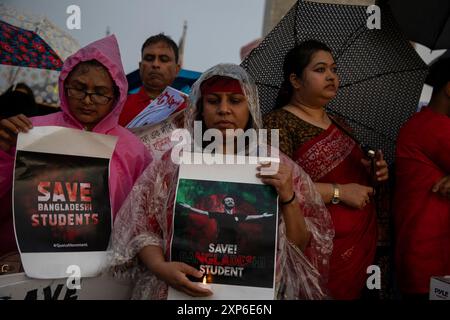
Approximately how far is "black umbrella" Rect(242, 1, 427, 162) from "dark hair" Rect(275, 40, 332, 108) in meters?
0.07

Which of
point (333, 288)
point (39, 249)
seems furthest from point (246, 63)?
point (39, 249)

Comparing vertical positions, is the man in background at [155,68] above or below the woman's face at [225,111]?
above

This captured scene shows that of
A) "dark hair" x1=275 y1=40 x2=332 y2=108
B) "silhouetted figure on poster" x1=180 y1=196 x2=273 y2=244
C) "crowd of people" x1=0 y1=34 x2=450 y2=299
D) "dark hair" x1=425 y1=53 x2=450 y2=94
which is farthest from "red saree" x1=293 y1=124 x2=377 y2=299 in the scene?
"silhouetted figure on poster" x1=180 y1=196 x2=273 y2=244

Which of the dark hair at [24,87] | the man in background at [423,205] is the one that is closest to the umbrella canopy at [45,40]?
the dark hair at [24,87]

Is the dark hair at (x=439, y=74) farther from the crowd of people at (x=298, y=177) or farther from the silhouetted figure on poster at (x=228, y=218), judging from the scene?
the silhouetted figure on poster at (x=228, y=218)

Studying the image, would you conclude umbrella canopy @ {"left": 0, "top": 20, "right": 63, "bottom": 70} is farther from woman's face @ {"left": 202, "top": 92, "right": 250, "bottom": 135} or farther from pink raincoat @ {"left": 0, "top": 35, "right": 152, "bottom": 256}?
woman's face @ {"left": 202, "top": 92, "right": 250, "bottom": 135}

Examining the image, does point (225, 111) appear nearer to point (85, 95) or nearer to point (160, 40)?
point (85, 95)

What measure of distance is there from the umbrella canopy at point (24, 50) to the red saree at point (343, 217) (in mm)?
1770

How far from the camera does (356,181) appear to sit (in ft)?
8.45

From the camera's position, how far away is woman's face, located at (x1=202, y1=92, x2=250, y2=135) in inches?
81.9

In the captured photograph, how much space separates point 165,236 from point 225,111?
56 centimetres

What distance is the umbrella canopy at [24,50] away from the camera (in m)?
3.04

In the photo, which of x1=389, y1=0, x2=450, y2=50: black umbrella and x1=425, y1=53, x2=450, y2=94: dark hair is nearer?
x1=425, y1=53, x2=450, y2=94: dark hair
